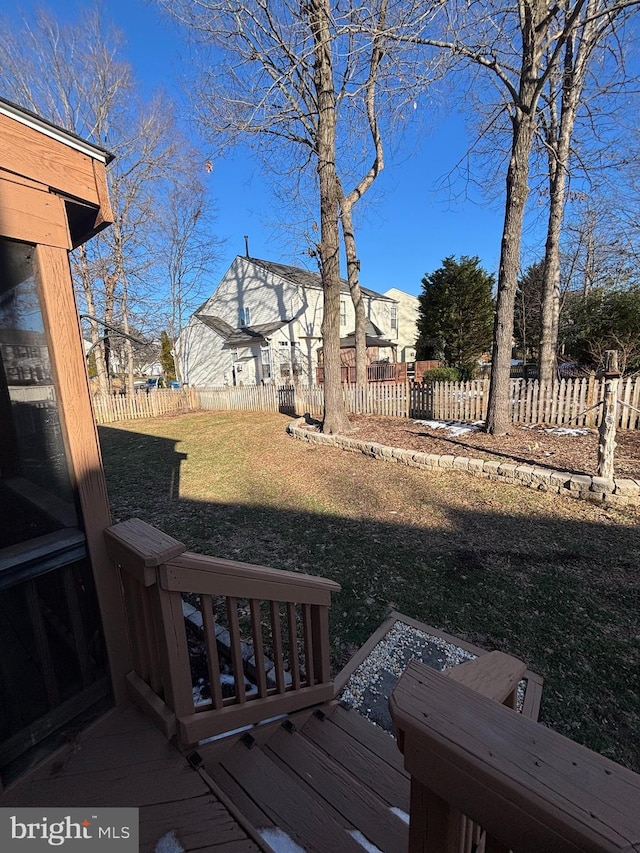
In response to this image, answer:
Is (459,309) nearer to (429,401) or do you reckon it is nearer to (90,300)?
(429,401)

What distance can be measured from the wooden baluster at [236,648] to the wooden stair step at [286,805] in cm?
23

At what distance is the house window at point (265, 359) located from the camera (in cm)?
2006

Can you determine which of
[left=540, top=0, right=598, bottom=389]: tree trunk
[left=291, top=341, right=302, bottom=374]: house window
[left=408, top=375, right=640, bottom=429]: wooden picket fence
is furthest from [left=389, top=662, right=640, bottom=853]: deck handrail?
[left=291, top=341, right=302, bottom=374]: house window

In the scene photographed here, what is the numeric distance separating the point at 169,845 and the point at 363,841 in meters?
0.71

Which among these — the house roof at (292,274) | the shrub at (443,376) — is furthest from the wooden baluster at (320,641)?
the house roof at (292,274)

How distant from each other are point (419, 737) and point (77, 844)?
54.9 inches

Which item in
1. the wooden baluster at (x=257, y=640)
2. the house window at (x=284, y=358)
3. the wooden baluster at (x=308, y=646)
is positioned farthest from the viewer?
the house window at (x=284, y=358)

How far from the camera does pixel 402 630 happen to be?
300 cm

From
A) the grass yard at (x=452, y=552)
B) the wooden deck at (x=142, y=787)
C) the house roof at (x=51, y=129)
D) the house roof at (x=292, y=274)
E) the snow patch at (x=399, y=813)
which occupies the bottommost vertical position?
the grass yard at (x=452, y=552)

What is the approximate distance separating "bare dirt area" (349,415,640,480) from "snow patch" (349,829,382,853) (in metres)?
5.37

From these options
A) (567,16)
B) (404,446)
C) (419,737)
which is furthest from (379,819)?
(567,16)

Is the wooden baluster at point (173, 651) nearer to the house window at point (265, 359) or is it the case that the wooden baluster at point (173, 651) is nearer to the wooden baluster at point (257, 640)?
the wooden baluster at point (257, 640)

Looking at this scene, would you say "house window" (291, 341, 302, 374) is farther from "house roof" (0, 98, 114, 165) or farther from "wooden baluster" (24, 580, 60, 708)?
"wooden baluster" (24, 580, 60, 708)

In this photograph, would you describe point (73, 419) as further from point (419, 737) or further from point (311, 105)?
point (311, 105)
